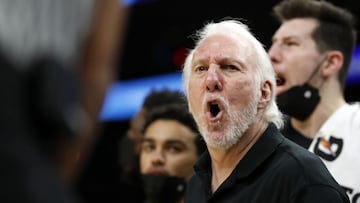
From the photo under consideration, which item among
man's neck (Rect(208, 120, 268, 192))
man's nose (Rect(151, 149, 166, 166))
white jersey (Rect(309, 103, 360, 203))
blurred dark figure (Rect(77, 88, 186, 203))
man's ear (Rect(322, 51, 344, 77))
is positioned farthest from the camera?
blurred dark figure (Rect(77, 88, 186, 203))

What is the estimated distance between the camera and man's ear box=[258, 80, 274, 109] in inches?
113

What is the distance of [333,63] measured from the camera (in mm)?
3703

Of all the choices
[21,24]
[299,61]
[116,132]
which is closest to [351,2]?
[299,61]

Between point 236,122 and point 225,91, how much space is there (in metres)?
0.12

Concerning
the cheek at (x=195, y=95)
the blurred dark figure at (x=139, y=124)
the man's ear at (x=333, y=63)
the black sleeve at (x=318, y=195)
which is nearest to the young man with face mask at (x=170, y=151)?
the blurred dark figure at (x=139, y=124)

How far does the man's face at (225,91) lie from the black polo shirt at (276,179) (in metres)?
0.11

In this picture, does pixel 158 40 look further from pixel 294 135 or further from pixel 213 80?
pixel 213 80

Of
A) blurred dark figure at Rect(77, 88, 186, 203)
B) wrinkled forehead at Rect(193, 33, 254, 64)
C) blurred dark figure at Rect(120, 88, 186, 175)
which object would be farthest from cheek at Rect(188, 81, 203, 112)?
blurred dark figure at Rect(77, 88, 186, 203)

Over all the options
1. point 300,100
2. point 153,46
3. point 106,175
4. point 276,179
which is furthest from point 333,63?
point 106,175

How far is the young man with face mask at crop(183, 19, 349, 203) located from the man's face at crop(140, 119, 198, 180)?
86 centimetres

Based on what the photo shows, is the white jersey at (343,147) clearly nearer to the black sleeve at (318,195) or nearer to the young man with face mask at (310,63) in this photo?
the young man with face mask at (310,63)

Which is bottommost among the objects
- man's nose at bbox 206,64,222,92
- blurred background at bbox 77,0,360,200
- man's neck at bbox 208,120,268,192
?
blurred background at bbox 77,0,360,200

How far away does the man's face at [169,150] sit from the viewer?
12.7 ft

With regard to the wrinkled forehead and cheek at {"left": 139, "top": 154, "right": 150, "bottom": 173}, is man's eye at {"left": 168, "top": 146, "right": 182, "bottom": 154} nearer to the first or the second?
cheek at {"left": 139, "top": 154, "right": 150, "bottom": 173}
